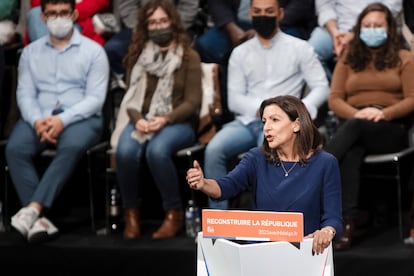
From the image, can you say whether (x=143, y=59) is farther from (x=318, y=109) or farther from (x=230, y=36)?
(x=318, y=109)

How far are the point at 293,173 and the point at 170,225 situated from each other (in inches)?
76.9

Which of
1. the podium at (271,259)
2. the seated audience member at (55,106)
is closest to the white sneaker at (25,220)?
the seated audience member at (55,106)

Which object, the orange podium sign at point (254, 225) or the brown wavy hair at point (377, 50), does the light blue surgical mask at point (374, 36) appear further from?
the orange podium sign at point (254, 225)

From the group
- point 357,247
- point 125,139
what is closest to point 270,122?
point 357,247

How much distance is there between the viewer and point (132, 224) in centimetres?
585

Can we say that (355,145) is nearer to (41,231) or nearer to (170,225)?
(170,225)

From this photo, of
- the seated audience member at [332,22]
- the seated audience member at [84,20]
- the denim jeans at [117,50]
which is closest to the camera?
the seated audience member at [332,22]

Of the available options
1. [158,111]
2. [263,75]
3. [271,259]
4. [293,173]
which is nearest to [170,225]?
[158,111]

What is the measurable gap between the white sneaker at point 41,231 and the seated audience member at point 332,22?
1977 mm

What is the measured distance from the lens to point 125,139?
5.91 m

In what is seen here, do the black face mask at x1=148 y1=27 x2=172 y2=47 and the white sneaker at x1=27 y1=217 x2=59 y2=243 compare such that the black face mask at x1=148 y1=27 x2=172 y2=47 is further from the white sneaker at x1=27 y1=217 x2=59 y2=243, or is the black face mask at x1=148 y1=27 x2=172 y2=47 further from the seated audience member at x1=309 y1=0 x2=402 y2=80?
the white sneaker at x1=27 y1=217 x2=59 y2=243

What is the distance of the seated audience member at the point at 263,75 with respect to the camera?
229 inches

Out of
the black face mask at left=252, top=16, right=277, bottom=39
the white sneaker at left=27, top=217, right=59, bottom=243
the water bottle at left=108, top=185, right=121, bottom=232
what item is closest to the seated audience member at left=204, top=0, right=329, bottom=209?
the black face mask at left=252, top=16, right=277, bottom=39

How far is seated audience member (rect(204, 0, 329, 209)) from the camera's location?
5.81m
